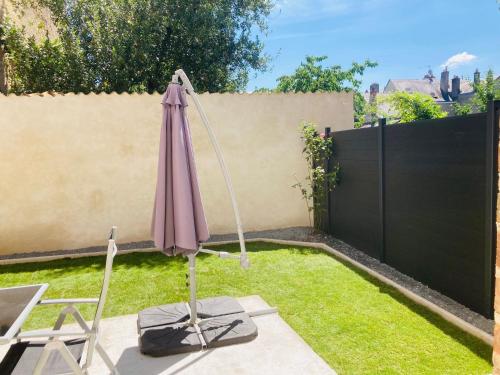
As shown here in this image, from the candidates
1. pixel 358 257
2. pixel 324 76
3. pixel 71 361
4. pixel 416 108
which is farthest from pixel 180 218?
pixel 324 76

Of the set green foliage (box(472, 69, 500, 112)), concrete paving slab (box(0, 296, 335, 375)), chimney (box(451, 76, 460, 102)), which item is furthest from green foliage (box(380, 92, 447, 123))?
chimney (box(451, 76, 460, 102))

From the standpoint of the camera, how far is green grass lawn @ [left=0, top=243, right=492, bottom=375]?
3.94m

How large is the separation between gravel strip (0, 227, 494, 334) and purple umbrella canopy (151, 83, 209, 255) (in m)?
2.99

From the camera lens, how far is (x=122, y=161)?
345 inches

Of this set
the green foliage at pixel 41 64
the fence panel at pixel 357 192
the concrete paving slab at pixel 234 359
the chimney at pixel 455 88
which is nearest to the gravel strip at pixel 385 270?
the fence panel at pixel 357 192

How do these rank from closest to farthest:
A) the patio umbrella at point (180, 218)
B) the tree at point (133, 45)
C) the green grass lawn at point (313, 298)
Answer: the green grass lawn at point (313, 298) → the patio umbrella at point (180, 218) → the tree at point (133, 45)

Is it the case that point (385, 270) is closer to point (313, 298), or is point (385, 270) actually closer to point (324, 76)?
point (313, 298)

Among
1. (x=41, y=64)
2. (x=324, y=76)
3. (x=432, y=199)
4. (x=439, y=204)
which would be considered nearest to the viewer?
(x=439, y=204)

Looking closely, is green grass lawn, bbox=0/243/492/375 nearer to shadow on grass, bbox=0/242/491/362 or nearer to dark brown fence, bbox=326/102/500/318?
shadow on grass, bbox=0/242/491/362

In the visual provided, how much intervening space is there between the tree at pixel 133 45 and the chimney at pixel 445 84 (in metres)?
48.2

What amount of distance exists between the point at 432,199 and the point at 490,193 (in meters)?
1.07

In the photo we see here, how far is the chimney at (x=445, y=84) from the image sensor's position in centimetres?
5600

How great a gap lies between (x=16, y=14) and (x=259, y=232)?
34.4ft

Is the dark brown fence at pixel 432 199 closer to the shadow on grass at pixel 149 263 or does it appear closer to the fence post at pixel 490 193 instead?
the fence post at pixel 490 193
